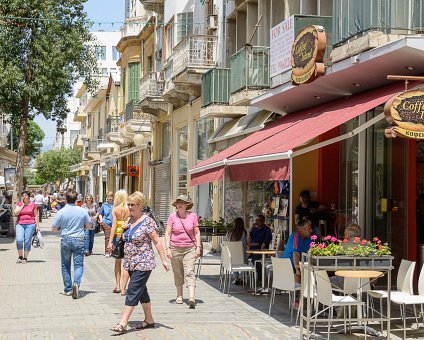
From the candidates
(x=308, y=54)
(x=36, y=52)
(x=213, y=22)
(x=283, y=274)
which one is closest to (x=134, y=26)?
(x=36, y=52)

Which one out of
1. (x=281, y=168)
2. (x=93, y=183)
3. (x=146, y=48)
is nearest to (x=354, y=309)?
(x=281, y=168)

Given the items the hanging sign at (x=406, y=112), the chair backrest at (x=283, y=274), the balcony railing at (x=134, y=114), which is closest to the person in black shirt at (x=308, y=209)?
the chair backrest at (x=283, y=274)

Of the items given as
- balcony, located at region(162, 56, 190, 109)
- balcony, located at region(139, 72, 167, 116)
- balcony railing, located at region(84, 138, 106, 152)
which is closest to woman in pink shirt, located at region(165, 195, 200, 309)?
balcony, located at region(162, 56, 190, 109)

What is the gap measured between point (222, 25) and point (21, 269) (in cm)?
984

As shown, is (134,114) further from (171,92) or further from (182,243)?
(182,243)

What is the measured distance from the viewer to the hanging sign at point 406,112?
9.54 metres

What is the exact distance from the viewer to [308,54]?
13.9 metres

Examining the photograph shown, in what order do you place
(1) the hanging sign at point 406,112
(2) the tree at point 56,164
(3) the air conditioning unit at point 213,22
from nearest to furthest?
(1) the hanging sign at point 406,112 → (3) the air conditioning unit at point 213,22 → (2) the tree at point 56,164

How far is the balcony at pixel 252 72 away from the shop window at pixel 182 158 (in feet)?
30.8

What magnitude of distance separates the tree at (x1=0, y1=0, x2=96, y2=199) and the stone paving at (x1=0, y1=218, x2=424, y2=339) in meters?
12.8

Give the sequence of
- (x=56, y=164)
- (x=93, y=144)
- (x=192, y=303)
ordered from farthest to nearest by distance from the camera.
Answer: (x=56, y=164)
(x=93, y=144)
(x=192, y=303)

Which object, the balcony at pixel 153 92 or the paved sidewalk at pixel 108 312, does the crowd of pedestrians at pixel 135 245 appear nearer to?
the paved sidewalk at pixel 108 312

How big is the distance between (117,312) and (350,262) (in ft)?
12.7

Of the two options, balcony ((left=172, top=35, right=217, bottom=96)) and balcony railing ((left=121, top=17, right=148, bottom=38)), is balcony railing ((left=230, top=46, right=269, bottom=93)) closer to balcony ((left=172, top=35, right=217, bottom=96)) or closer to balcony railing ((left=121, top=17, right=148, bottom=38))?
balcony ((left=172, top=35, right=217, bottom=96))
